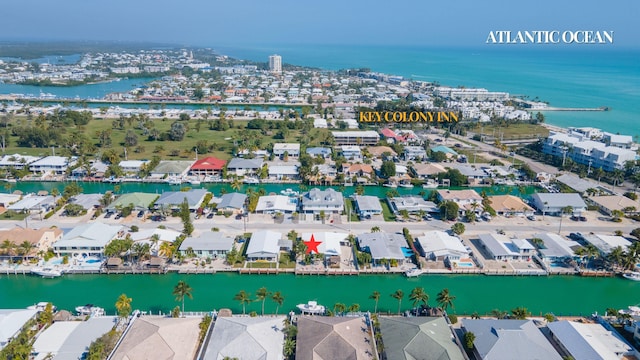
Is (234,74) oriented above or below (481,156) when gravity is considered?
above

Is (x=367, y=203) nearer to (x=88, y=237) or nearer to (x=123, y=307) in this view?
(x=88, y=237)

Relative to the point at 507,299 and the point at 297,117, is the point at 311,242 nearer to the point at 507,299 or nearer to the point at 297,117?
the point at 507,299

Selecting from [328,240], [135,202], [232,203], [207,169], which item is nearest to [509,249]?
[328,240]

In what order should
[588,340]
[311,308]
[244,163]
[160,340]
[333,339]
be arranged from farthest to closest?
[244,163]
[311,308]
[588,340]
[333,339]
[160,340]

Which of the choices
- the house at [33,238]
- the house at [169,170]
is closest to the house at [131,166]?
the house at [169,170]

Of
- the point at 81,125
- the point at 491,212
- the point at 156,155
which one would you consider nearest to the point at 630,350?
the point at 491,212

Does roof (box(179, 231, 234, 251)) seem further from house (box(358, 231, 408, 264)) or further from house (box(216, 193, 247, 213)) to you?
house (box(358, 231, 408, 264))

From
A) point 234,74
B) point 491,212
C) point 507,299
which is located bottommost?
point 507,299

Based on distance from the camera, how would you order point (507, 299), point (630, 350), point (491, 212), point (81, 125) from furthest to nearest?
1. point (81, 125)
2. point (491, 212)
3. point (507, 299)
4. point (630, 350)
